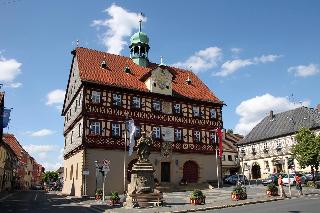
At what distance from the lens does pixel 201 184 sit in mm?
41094

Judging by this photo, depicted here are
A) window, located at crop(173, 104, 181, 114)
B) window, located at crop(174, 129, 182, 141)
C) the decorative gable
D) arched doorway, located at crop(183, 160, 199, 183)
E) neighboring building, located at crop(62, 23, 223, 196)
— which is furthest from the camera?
window, located at crop(173, 104, 181, 114)

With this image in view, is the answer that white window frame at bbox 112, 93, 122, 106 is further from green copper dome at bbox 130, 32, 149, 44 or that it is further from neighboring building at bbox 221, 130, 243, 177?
neighboring building at bbox 221, 130, 243, 177

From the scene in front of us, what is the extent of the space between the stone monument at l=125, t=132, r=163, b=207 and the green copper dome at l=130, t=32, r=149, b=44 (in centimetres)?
2298

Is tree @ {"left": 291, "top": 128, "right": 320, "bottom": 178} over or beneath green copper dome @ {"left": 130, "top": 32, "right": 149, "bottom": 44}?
beneath

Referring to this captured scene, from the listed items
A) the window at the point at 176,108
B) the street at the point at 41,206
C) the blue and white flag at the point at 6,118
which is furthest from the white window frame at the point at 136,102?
the blue and white flag at the point at 6,118

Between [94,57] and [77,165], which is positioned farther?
[94,57]

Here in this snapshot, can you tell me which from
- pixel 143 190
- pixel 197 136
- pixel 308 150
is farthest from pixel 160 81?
pixel 308 150

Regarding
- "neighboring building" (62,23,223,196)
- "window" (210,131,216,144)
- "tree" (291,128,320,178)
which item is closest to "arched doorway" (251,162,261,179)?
"tree" (291,128,320,178)

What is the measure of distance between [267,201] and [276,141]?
39251 mm

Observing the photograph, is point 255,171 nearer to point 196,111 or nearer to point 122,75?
point 196,111

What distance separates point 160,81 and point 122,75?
4387 millimetres

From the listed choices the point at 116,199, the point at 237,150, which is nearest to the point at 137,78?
the point at 116,199

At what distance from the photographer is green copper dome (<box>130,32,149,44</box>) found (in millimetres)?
46344

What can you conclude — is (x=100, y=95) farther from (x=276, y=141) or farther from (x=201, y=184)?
(x=276, y=141)
